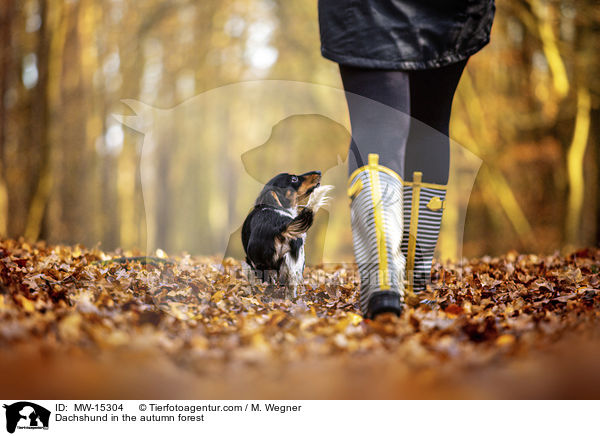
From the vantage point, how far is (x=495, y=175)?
11.0 meters

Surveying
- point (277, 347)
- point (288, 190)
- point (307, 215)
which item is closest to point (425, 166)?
point (307, 215)

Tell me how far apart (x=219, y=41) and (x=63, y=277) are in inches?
478

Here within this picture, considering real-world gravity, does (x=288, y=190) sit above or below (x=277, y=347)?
above

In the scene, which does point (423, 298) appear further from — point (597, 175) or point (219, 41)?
point (219, 41)

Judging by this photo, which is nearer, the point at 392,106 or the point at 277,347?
the point at 277,347

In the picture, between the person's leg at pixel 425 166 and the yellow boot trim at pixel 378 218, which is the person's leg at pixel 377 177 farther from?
the person's leg at pixel 425 166

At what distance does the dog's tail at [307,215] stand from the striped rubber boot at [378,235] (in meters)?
0.57

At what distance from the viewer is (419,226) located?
2.51 meters

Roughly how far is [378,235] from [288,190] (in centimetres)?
119

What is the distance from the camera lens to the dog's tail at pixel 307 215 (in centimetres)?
275
